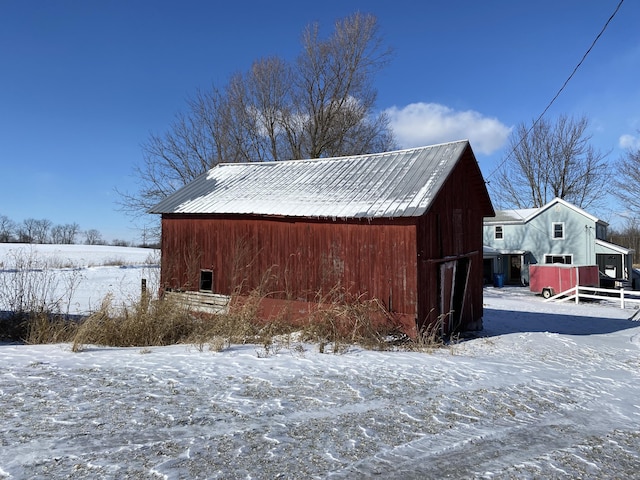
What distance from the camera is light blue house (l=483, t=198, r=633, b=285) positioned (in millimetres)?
29734

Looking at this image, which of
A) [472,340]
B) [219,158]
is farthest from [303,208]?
[219,158]

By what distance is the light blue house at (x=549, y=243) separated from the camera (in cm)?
2973

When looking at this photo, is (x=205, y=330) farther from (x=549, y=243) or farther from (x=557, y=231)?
(x=557, y=231)

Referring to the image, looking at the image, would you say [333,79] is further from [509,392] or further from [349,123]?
[509,392]

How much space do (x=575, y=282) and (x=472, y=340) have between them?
17.5 meters

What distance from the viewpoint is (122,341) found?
7.36 metres

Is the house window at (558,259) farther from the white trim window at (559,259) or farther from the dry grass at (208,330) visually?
the dry grass at (208,330)

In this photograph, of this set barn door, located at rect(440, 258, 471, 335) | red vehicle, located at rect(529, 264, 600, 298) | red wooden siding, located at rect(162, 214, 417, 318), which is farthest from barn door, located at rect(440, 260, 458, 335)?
red vehicle, located at rect(529, 264, 600, 298)

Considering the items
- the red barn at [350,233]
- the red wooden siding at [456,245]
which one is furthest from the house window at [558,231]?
the red wooden siding at [456,245]

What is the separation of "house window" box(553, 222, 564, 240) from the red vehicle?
603cm

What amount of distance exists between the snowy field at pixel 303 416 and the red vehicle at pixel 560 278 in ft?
62.3

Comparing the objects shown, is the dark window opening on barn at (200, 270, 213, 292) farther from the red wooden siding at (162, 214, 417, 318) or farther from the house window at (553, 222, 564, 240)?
the house window at (553, 222, 564, 240)

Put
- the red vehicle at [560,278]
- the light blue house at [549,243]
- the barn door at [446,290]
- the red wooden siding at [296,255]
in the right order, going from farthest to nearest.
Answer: the light blue house at [549,243]
the red vehicle at [560,278]
the barn door at [446,290]
the red wooden siding at [296,255]

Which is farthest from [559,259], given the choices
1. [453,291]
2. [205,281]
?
[205,281]
